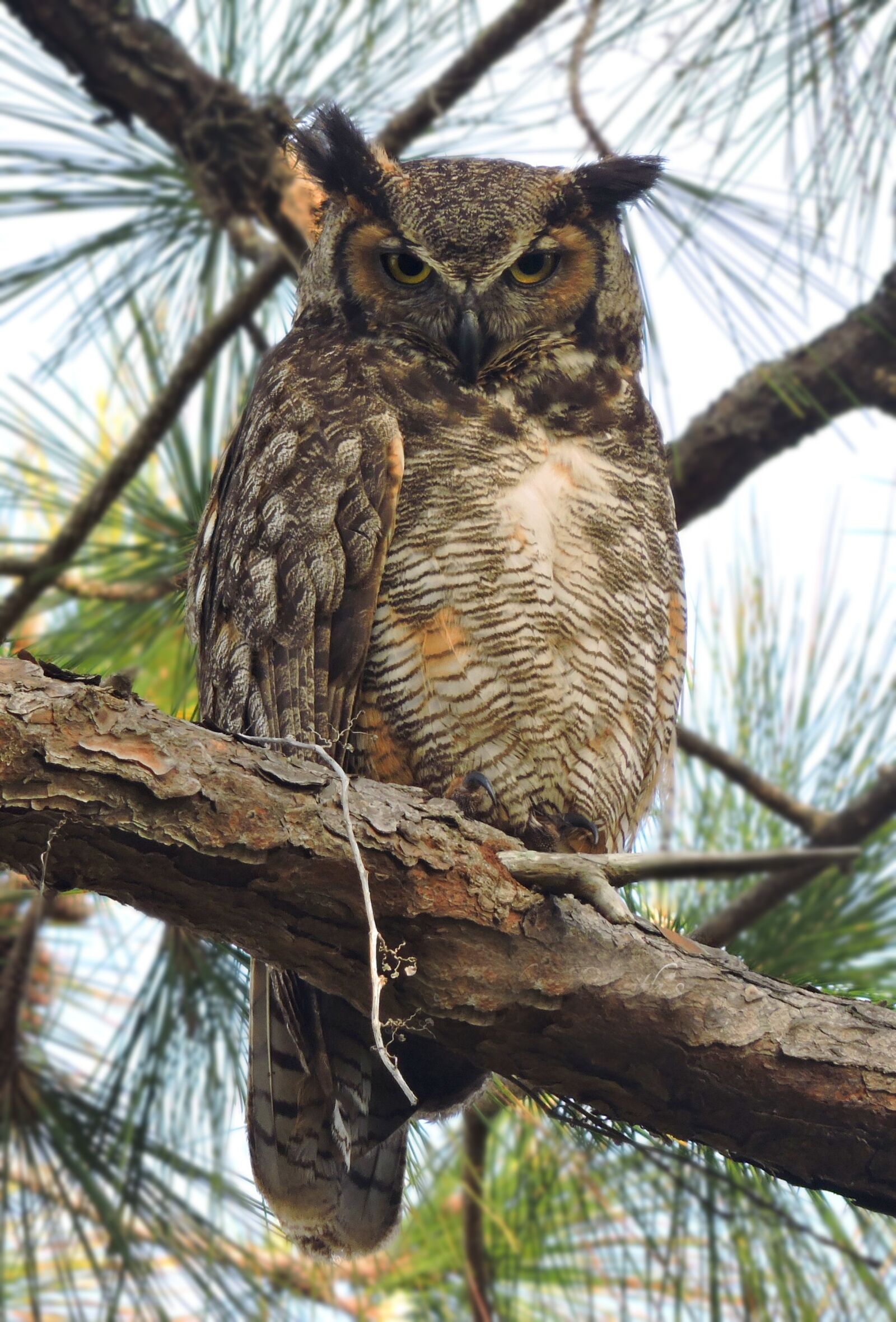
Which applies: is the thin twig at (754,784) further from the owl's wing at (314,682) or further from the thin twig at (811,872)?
the owl's wing at (314,682)

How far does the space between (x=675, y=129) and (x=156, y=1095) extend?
91.2 inches

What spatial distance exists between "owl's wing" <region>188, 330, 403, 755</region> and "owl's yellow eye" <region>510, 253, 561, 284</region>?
342mm

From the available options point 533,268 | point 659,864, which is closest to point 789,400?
point 533,268

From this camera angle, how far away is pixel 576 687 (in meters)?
1.91

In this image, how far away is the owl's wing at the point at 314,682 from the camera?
1.87 m

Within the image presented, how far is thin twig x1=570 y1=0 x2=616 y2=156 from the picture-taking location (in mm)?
2826

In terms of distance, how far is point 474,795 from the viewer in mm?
1869

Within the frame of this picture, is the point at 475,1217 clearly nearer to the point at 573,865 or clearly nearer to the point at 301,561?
the point at 301,561

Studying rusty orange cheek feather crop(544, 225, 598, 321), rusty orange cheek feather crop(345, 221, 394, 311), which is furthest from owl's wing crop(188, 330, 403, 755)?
rusty orange cheek feather crop(544, 225, 598, 321)

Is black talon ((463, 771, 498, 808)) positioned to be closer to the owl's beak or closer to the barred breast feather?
the barred breast feather

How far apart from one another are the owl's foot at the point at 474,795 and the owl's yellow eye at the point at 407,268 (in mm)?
800

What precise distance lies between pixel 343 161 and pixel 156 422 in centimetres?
73

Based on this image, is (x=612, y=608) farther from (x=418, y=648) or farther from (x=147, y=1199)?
(x=147, y=1199)

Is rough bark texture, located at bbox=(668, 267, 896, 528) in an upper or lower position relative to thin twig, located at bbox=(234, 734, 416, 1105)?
upper
